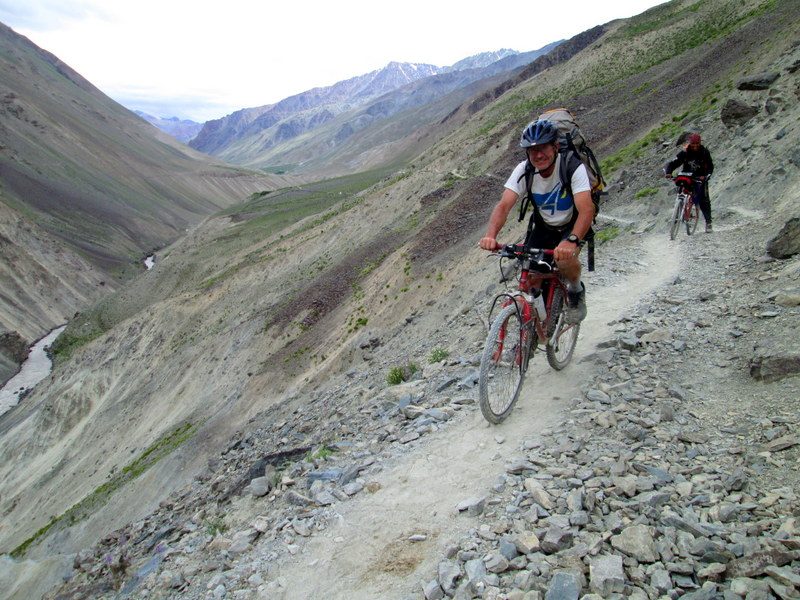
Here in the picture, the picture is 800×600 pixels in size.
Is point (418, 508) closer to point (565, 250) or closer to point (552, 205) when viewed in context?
point (565, 250)

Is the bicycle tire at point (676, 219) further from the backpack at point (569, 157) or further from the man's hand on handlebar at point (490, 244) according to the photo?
the man's hand on handlebar at point (490, 244)

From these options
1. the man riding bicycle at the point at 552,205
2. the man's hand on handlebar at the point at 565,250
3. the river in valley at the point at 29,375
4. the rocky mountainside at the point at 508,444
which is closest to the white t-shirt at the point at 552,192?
the man riding bicycle at the point at 552,205

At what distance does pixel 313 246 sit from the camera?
42188 mm

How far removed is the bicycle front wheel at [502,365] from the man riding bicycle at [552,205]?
2.69 ft

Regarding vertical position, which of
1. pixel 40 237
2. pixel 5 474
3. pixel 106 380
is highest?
pixel 40 237

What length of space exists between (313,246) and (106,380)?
20083mm

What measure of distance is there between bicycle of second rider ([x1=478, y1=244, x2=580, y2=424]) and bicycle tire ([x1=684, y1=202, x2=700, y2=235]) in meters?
8.24

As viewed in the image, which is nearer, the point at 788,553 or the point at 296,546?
the point at 788,553

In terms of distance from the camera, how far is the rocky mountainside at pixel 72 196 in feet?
233

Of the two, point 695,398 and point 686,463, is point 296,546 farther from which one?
point 695,398

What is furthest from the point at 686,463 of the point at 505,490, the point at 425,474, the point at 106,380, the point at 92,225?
the point at 92,225

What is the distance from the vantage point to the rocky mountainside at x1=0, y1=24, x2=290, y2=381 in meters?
70.9

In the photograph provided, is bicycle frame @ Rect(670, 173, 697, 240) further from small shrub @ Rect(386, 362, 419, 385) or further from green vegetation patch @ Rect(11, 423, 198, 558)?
green vegetation patch @ Rect(11, 423, 198, 558)

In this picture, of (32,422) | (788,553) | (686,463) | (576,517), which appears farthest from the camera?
(32,422)
